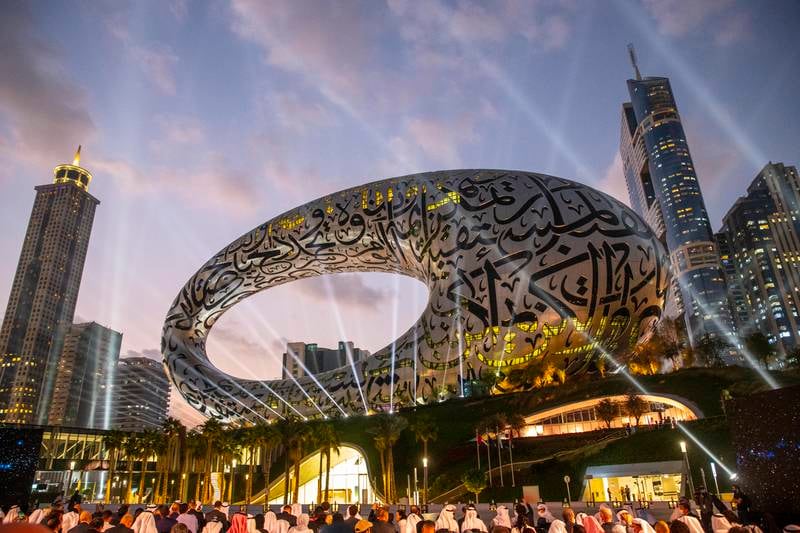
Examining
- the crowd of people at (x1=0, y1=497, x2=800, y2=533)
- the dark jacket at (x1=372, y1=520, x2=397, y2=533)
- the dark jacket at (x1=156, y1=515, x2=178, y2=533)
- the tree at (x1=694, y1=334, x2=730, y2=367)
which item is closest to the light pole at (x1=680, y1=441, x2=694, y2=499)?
the crowd of people at (x1=0, y1=497, x2=800, y2=533)

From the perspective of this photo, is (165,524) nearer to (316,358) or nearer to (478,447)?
(478,447)

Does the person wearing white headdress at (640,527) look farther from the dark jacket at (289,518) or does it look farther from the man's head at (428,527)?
the dark jacket at (289,518)

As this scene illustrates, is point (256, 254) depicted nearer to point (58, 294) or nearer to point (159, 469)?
point (159, 469)

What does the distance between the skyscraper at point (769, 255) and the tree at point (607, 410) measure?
121m

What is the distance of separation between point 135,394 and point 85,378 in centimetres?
2925

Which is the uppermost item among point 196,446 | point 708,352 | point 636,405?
point 708,352

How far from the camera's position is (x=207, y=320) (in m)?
49.9

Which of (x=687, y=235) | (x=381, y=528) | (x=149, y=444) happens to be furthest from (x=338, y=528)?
(x=687, y=235)

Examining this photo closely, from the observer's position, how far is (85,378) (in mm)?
162750

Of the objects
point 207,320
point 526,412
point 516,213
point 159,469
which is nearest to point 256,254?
point 207,320

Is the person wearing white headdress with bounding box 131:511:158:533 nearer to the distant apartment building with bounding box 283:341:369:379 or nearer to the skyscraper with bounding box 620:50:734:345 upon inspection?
the distant apartment building with bounding box 283:341:369:379

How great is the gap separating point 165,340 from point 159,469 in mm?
10497

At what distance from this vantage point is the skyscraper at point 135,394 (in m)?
186

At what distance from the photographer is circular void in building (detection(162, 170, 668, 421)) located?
3666cm
